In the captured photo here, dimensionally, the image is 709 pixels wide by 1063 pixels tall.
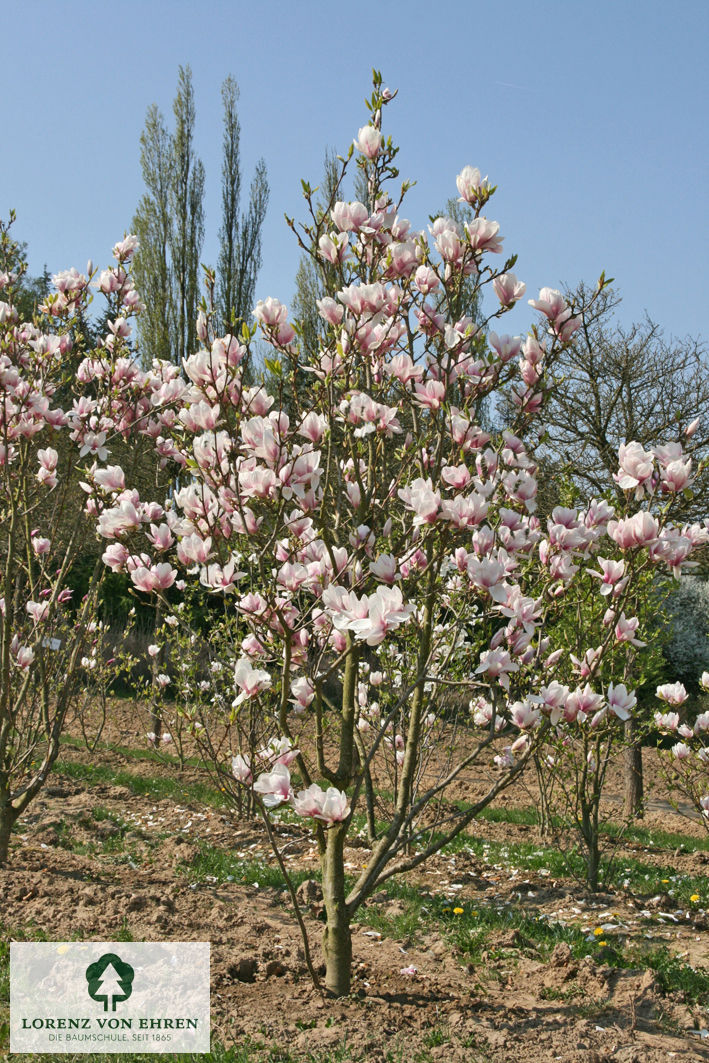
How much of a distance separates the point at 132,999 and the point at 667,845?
5.68 metres

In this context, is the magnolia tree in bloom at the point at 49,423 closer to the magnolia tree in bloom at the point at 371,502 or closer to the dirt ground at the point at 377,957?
the dirt ground at the point at 377,957

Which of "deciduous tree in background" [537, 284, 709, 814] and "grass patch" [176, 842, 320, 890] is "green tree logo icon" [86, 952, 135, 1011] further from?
"deciduous tree in background" [537, 284, 709, 814]

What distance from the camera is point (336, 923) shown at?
9.45ft

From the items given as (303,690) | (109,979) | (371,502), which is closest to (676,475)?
(371,502)

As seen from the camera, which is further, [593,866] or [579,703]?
[593,866]

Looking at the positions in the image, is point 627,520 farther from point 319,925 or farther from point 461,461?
point 319,925

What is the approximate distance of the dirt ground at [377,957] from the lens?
274 centimetres

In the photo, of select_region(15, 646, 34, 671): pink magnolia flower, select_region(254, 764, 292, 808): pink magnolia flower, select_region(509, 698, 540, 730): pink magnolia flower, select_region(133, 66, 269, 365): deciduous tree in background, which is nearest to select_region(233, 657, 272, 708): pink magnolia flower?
select_region(254, 764, 292, 808): pink magnolia flower

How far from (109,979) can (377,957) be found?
3.79 ft

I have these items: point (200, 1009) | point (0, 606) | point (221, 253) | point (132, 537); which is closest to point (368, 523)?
point (132, 537)

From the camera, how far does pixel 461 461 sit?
280 cm

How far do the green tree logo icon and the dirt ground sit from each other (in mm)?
283

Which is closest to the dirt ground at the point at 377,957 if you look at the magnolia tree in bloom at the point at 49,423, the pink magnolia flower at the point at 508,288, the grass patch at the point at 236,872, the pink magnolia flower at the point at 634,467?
the grass patch at the point at 236,872

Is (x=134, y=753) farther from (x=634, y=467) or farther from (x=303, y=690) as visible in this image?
(x=634, y=467)
